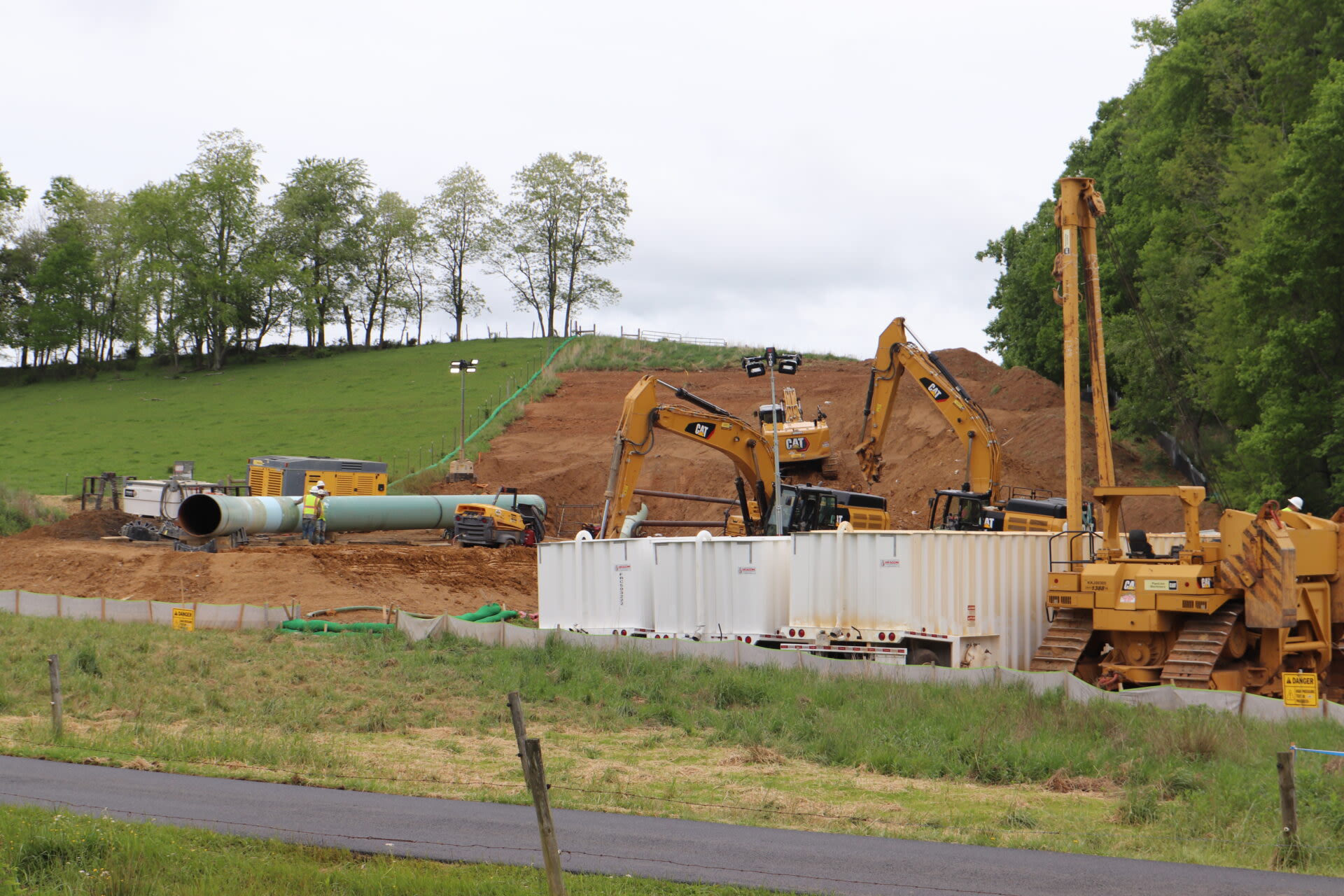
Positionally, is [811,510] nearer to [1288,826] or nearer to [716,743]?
[716,743]

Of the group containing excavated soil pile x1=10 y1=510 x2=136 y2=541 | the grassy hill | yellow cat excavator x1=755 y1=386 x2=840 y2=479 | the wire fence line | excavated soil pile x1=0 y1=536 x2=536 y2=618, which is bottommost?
the wire fence line

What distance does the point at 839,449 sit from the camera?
52625 millimetres

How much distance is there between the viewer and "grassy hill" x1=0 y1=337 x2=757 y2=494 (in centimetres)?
5957

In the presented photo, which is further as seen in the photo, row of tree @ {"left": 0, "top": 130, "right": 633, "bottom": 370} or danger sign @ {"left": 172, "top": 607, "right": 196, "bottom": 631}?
row of tree @ {"left": 0, "top": 130, "right": 633, "bottom": 370}

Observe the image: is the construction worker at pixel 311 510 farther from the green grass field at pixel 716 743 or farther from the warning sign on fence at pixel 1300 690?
the warning sign on fence at pixel 1300 690

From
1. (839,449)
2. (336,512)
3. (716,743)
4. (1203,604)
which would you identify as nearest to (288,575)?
(336,512)

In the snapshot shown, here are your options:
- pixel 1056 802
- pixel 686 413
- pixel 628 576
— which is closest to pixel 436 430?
pixel 686 413

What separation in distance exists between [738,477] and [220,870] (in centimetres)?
2213

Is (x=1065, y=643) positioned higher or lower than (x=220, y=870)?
higher

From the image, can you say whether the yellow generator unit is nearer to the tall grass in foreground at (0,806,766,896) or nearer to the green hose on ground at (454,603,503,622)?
the green hose on ground at (454,603,503,622)

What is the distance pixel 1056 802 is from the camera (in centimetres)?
1285

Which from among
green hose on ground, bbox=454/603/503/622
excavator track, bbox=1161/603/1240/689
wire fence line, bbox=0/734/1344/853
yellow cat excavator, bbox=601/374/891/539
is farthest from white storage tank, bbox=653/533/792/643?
wire fence line, bbox=0/734/1344/853

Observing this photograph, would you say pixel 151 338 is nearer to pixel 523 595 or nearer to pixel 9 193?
pixel 9 193

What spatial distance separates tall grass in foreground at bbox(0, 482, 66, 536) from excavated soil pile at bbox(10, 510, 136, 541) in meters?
0.79
